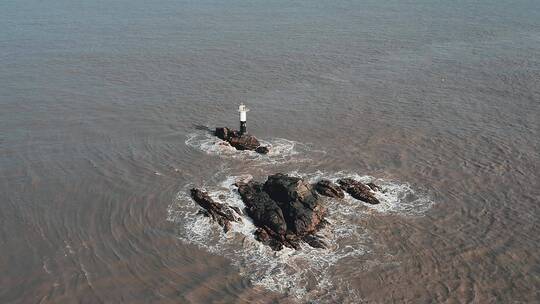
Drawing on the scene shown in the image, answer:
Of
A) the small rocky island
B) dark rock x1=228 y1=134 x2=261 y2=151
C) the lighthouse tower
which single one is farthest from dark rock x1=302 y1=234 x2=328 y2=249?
the lighthouse tower

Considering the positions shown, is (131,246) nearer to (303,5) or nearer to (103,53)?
(103,53)

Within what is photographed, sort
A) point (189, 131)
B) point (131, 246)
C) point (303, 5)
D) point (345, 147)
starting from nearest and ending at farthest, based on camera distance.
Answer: point (131, 246), point (345, 147), point (189, 131), point (303, 5)

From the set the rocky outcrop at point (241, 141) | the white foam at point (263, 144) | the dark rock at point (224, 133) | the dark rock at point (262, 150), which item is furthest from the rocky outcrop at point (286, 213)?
the dark rock at point (224, 133)

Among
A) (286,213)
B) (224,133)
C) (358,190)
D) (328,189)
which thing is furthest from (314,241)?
(224,133)

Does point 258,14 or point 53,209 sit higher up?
point 258,14

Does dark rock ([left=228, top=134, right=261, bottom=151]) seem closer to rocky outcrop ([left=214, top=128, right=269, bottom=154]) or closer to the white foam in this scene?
rocky outcrop ([left=214, top=128, right=269, bottom=154])

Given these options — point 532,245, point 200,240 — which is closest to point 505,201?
point 532,245
